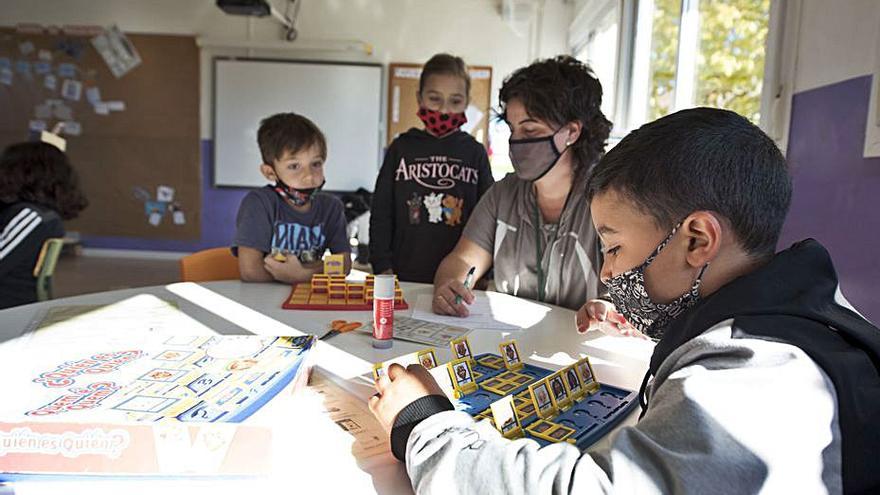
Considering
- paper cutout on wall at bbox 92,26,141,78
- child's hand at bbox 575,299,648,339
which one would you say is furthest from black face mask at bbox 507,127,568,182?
paper cutout on wall at bbox 92,26,141,78

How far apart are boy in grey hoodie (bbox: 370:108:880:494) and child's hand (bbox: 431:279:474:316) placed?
0.64 m

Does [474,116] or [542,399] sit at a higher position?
[474,116]

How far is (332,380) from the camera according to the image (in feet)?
3.30

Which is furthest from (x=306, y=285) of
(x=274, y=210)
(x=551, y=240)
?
(x=551, y=240)

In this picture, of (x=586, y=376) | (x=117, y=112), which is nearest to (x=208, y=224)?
(x=117, y=112)

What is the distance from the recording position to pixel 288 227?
200 cm

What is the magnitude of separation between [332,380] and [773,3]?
178 centimetres

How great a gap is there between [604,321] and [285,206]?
3.78 ft

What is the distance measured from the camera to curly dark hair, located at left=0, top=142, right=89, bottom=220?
8.04ft

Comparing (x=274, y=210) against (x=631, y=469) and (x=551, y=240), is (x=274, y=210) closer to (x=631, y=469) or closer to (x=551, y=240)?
(x=551, y=240)

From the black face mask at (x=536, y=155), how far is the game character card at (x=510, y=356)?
2.22ft

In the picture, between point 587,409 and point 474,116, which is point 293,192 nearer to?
point 587,409

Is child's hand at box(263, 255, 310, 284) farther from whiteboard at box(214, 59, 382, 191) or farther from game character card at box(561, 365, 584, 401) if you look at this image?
whiteboard at box(214, 59, 382, 191)

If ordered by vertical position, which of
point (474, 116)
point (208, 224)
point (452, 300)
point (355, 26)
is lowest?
point (208, 224)
